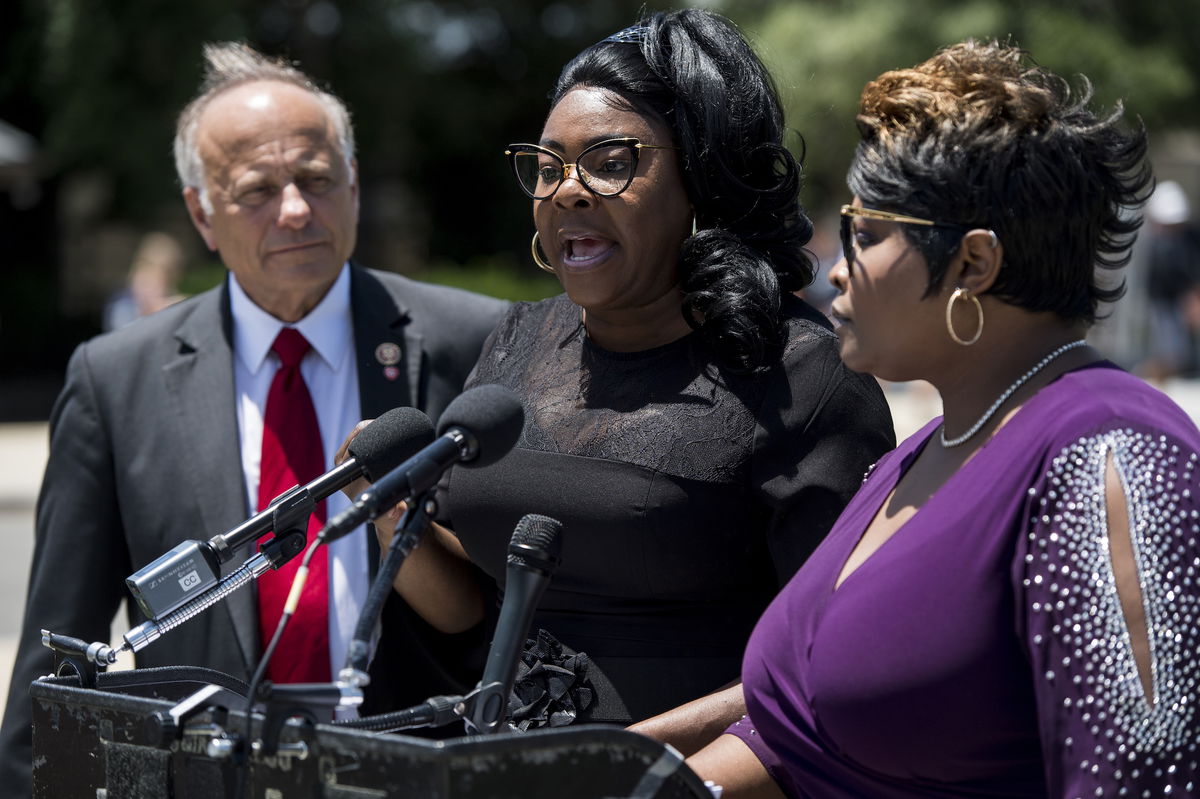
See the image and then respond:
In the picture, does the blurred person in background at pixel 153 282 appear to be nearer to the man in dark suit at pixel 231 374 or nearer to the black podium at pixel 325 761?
the man in dark suit at pixel 231 374

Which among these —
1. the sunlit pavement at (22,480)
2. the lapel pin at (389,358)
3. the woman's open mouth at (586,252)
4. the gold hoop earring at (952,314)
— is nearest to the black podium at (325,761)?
the gold hoop earring at (952,314)

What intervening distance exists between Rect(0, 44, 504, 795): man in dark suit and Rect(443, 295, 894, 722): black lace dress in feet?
2.87

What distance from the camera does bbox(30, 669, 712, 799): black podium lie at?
5.44 feet

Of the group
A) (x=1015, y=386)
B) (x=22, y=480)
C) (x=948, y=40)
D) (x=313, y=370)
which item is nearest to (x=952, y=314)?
(x=1015, y=386)

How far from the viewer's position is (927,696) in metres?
1.98

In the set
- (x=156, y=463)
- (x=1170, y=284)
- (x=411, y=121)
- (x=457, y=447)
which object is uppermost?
(x=457, y=447)

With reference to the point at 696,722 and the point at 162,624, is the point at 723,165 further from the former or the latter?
the point at 162,624

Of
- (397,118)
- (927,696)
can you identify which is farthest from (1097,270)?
(397,118)

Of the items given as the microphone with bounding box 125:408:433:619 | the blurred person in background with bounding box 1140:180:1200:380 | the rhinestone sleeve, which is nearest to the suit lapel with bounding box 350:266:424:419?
the microphone with bounding box 125:408:433:619

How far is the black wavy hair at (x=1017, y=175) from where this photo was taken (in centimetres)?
206

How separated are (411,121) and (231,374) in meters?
19.3

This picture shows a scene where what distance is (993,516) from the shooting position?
1.98 m

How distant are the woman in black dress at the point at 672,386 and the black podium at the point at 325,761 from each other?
77 centimetres

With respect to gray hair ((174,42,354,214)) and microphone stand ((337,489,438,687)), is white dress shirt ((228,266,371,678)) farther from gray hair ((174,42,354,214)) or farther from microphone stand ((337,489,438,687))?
microphone stand ((337,489,438,687))
